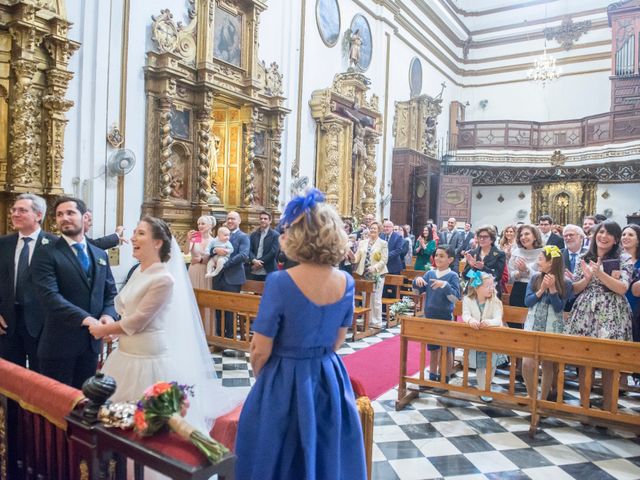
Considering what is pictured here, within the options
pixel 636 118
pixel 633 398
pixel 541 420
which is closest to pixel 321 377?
pixel 541 420

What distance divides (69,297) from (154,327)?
81cm

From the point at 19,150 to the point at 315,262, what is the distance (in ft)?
18.5

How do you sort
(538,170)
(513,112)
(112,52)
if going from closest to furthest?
1. (112,52)
2. (538,170)
3. (513,112)

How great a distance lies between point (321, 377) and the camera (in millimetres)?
2090

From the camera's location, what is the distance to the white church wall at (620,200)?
56.1 ft

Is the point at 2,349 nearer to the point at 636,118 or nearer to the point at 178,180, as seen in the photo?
the point at 178,180

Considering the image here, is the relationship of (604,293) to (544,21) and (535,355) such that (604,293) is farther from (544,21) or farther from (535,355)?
(544,21)

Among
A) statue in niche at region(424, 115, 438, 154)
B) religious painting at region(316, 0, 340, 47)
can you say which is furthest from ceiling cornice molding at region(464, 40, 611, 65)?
religious painting at region(316, 0, 340, 47)

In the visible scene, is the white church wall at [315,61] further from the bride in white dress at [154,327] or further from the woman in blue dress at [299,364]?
the woman in blue dress at [299,364]

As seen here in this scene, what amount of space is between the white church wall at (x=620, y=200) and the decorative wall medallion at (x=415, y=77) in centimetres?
730

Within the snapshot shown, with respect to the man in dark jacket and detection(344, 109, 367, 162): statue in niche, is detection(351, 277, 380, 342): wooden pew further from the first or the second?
detection(344, 109, 367, 162): statue in niche

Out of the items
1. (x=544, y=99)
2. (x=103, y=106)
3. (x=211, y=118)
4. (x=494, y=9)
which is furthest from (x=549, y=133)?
(x=103, y=106)

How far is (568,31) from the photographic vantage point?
20.7 meters

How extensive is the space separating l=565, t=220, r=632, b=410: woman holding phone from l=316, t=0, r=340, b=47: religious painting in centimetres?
985
